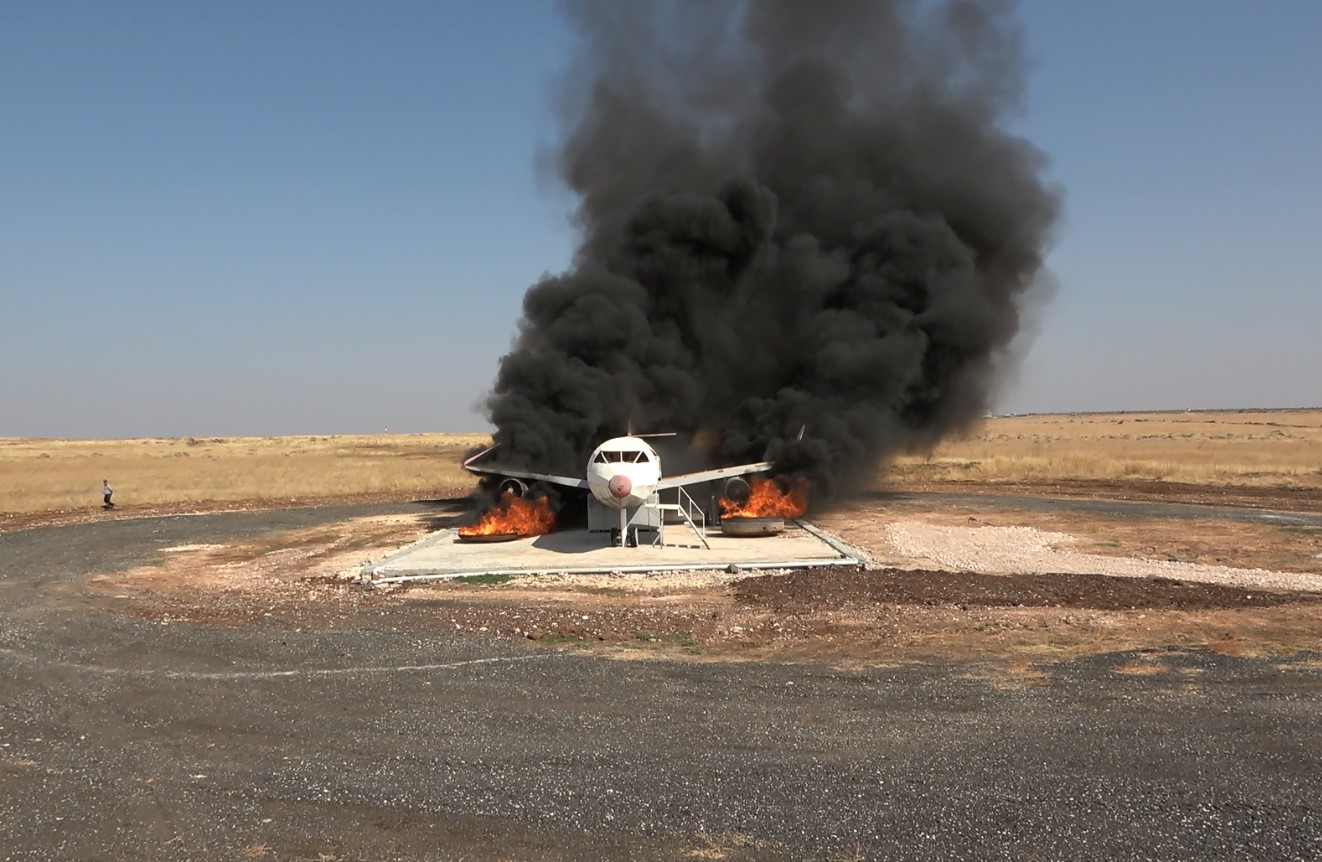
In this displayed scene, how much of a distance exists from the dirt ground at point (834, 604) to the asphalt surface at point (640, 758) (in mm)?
1219

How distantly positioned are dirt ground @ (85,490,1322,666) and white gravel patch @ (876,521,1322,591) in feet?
0.72

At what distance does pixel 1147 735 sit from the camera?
10000 millimetres

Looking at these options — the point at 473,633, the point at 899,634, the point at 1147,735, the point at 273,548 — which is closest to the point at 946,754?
the point at 1147,735

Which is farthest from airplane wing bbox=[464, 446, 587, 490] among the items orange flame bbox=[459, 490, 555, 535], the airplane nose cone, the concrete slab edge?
the concrete slab edge

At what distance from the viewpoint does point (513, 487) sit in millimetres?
30938

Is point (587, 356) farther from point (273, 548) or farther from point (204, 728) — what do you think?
point (204, 728)

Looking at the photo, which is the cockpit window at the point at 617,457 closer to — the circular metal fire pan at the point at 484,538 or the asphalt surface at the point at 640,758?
the circular metal fire pan at the point at 484,538

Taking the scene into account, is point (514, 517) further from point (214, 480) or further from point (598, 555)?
point (214, 480)

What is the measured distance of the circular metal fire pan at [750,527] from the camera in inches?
1136

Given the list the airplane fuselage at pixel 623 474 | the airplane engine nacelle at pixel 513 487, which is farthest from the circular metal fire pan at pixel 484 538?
the airplane fuselage at pixel 623 474

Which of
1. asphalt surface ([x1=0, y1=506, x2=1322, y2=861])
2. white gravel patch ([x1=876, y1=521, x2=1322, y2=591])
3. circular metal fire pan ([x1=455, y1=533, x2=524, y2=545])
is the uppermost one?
circular metal fire pan ([x1=455, y1=533, x2=524, y2=545])

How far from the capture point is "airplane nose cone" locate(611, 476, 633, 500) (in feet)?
82.0

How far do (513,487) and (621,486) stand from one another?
718 cm

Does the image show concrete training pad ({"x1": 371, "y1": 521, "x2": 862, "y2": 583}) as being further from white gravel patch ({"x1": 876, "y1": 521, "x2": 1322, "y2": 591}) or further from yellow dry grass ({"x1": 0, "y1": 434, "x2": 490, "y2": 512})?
yellow dry grass ({"x1": 0, "y1": 434, "x2": 490, "y2": 512})
